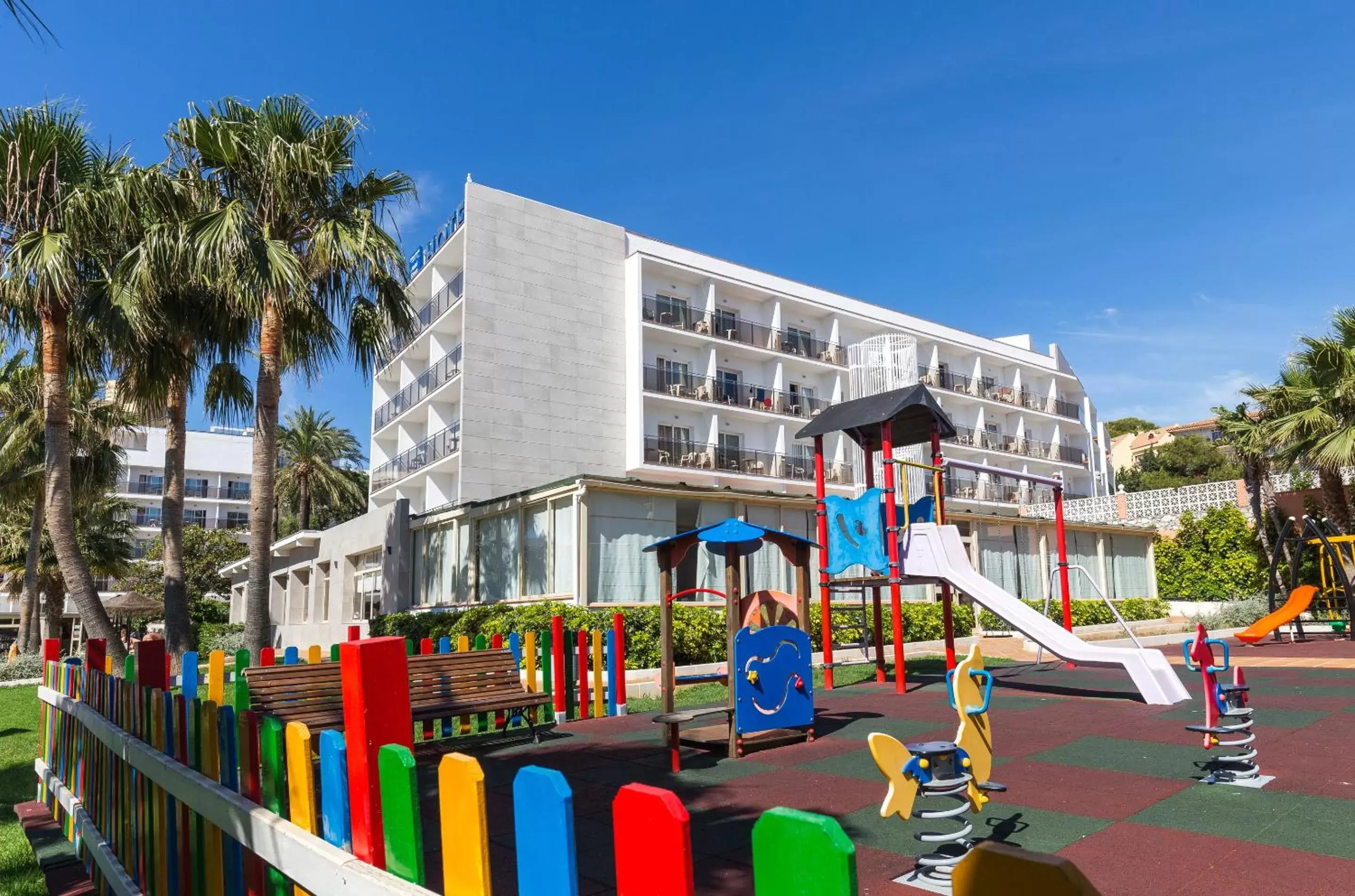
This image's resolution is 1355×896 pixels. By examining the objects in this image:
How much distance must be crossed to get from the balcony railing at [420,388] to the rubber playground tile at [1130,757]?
2460cm

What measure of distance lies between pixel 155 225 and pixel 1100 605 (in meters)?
24.7

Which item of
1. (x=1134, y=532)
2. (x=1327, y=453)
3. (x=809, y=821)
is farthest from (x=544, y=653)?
(x=1134, y=532)

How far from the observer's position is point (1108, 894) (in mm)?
3779

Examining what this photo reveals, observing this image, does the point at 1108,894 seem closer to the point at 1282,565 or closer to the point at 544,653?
the point at 544,653

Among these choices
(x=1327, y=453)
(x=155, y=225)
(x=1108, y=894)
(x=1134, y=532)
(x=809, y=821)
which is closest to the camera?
(x=809, y=821)

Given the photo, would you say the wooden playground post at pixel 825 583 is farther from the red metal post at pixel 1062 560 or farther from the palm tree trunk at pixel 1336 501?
the palm tree trunk at pixel 1336 501

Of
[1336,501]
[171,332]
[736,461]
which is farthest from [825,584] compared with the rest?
[736,461]

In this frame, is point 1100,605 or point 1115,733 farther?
point 1100,605

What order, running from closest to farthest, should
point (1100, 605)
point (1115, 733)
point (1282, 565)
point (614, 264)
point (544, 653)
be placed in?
point (1115, 733) → point (544, 653) → point (1100, 605) → point (1282, 565) → point (614, 264)

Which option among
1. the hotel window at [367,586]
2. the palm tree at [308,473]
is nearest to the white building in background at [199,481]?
the palm tree at [308,473]

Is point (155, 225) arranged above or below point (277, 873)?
above

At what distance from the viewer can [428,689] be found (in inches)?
326

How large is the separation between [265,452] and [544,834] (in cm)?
1522

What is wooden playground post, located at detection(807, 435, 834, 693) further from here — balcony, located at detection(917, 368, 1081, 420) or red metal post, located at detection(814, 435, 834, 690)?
balcony, located at detection(917, 368, 1081, 420)
